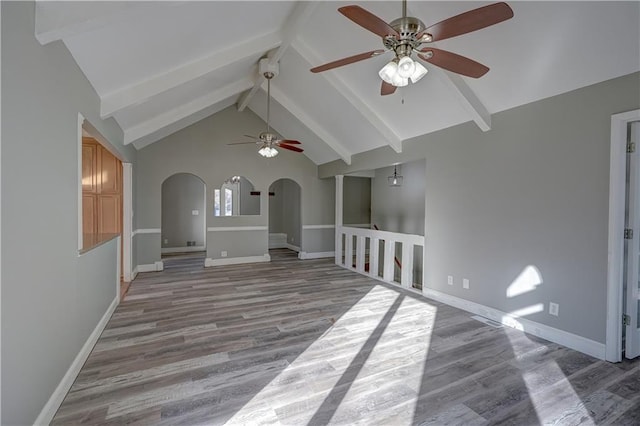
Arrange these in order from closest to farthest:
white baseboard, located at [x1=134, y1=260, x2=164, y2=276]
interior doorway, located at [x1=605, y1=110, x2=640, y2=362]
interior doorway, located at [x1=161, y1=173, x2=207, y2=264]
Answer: interior doorway, located at [x1=605, y1=110, x2=640, y2=362] → white baseboard, located at [x1=134, y1=260, x2=164, y2=276] → interior doorway, located at [x1=161, y1=173, x2=207, y2=264]

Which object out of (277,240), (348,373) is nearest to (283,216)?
(277,240)

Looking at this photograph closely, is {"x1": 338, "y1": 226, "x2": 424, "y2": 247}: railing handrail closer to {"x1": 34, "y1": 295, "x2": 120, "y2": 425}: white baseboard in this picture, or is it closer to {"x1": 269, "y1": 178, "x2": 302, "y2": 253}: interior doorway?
{"x1": 269, "y1": 178, "x2": 302, "y2": 253}: interior doorway

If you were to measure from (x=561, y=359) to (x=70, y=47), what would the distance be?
16.0 feet

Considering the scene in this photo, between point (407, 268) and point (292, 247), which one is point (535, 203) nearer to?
point (407, 268)

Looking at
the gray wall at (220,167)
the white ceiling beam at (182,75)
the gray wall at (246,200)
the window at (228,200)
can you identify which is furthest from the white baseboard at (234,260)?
the white ceiling beam at (182,75)

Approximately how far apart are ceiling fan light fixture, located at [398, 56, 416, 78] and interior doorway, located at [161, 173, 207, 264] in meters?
7.65

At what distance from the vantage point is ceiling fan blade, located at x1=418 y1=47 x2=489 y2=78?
2.15 m

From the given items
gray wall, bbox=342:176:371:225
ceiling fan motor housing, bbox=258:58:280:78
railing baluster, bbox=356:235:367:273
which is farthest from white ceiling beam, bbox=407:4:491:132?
gray wall, bbox=342:176:371:225

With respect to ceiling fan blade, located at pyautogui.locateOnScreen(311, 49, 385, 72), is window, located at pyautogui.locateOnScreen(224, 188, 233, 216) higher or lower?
lower

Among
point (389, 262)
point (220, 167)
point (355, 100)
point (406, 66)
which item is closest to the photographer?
point (406, 66)

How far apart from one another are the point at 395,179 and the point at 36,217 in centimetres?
655

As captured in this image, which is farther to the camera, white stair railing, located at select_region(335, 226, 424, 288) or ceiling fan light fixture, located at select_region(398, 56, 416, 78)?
white stair railing, located at select_region(335, 226, 424, 288)

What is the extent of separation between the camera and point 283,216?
10391mm

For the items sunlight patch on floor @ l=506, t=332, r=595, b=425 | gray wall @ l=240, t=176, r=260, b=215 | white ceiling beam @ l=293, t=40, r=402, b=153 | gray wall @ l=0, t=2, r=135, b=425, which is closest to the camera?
gray wall @ l=0, t=2, r=135, b=425
